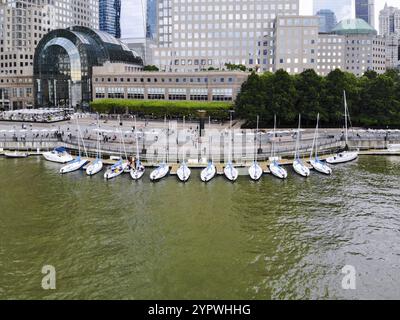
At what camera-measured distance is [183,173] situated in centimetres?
7062

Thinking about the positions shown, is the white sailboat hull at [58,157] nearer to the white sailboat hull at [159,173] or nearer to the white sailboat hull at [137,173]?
the white sailboat hull at [137,173]

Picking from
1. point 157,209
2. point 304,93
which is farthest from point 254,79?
point 157,209

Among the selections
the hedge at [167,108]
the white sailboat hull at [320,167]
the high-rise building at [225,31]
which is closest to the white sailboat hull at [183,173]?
the white sailboat hull at [320,167]

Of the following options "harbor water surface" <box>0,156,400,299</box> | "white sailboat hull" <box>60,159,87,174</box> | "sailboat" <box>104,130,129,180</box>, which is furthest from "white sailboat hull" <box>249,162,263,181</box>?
"white sailboat hull" <box>60,159,87,174</box>

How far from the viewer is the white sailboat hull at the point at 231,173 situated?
69812 mm

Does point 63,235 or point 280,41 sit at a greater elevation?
point 280,41

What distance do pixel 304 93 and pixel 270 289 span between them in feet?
285

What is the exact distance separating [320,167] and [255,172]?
11403mm

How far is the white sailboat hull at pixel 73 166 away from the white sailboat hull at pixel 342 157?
41186mm

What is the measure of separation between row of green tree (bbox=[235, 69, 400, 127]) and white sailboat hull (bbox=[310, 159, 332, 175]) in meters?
37.5

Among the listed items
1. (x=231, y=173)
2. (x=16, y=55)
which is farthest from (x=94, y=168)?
(x=16, y=55)

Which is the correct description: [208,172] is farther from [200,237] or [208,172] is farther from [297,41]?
[297,41]

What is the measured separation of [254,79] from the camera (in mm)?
119562

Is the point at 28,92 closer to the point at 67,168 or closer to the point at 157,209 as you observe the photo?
the point at 67,168
